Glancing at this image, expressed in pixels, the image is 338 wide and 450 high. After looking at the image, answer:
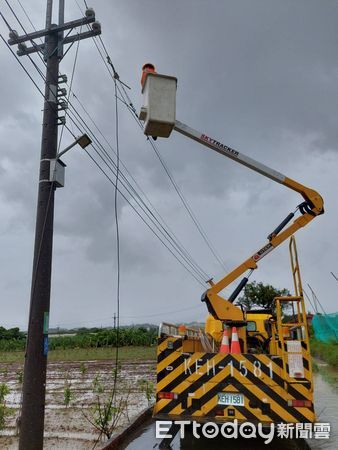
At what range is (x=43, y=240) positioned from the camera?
683cm

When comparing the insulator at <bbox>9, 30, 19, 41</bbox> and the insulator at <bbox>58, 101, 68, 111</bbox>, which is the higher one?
the insulator at <bbox>9, 30, 19, 41</bbox>

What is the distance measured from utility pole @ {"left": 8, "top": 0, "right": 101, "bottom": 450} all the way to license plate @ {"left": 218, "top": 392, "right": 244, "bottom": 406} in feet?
8.78

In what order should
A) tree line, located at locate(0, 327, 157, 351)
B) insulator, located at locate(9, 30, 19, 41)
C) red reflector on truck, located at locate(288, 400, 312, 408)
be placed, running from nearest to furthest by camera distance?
red reflector on truck, located at locate(288, 400, 312, 408) → insulator, located at locate(9, 30, 19, 41) → tree line, located at locate(0, 327, 157, 351)

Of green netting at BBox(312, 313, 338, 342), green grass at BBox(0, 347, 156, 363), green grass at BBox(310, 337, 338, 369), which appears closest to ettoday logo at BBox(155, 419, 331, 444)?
green grass at BBox(310, 337, 338, 369)

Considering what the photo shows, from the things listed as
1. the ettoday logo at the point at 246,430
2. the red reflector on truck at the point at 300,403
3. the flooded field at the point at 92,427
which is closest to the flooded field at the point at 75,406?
the flooded field at the point at 92,427

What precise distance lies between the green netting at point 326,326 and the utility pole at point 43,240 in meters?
17.2

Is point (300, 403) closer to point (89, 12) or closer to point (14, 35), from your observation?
point (89, 12)

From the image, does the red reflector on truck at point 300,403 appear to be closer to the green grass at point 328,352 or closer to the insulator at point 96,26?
the insulator at point 96,26

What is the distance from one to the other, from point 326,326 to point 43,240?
60.9ft

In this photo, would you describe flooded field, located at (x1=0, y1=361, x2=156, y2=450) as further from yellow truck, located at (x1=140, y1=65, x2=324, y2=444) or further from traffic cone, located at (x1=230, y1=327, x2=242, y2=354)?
traffic cone, located at (x1=230, y1=327, x2=242, y2=354)

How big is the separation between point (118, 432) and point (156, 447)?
71 cm

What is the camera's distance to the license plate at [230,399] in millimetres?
6875

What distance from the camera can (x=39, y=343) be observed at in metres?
6.57

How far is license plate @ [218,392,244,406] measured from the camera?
6.88 meters
